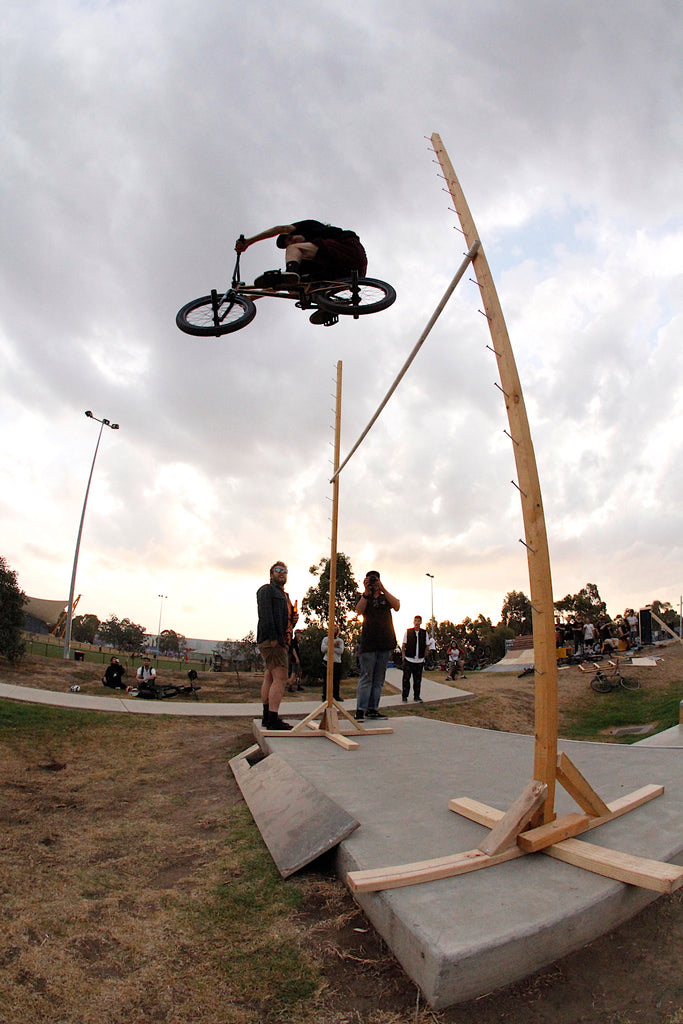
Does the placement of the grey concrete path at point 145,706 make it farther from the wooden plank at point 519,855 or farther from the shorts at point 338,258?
the wooden plank at point 519,855

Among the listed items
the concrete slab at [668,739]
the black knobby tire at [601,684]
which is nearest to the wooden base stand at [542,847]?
the concrete slab at [668,739]

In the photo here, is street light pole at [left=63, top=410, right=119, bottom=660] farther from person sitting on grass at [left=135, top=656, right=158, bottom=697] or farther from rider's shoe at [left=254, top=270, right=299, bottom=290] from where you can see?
rider's shoe at [left=254, top=270, right=299, bottom=290]

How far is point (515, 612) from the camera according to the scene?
75625 mm

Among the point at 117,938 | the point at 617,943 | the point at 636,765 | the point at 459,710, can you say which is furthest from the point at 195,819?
the point at 459,710

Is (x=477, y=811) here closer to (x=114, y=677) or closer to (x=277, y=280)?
(x=277, y=280)

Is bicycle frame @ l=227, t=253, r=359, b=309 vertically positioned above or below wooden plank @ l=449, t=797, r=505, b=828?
above

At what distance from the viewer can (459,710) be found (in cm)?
1004

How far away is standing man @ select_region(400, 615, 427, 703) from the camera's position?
10.4m

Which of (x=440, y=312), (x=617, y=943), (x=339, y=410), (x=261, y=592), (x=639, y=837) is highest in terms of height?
(x=339, y=410)

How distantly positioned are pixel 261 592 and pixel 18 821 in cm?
277

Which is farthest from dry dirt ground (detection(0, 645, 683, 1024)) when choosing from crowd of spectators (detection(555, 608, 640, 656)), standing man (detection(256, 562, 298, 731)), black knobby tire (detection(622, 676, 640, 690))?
crowd of spectators (detection(555, 608, 640, 656))

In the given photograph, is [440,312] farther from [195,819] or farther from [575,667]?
[575,667]

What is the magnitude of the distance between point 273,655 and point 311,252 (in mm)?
4193

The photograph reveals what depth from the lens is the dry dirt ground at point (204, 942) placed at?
1753mm
